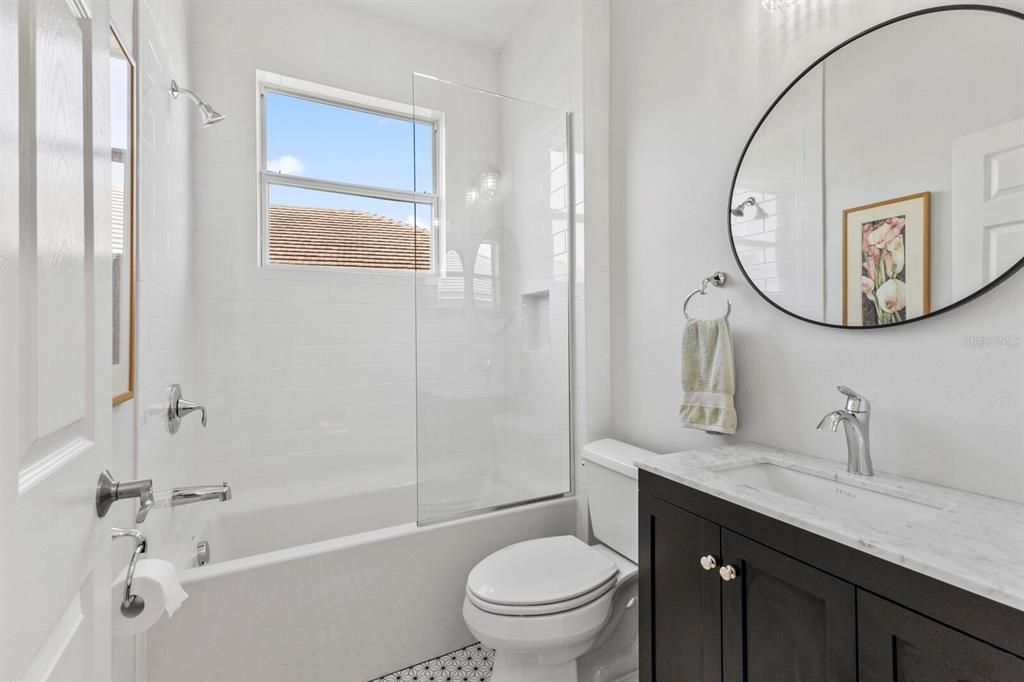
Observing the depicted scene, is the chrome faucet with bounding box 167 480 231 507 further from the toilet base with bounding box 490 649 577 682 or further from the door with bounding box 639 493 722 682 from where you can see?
the door with bounding box 639 493 722 682

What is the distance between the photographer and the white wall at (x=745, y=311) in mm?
1072

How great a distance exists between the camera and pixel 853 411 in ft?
3.92

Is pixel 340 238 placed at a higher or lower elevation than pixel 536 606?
higher

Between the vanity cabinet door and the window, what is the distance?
6.74ft

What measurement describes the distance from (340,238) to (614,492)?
195cm

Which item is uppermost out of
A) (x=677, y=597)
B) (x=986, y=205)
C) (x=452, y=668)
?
(x=986, y=205)

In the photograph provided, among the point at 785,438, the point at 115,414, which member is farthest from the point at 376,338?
the point at 785,438

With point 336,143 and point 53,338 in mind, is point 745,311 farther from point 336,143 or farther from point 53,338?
point 336,143

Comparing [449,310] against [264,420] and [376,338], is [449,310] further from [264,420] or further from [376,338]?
[264,420]

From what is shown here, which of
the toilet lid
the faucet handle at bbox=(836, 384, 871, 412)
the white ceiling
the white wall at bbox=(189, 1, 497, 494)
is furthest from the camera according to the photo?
the white ceiling

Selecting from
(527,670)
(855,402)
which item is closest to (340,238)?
(527,670)

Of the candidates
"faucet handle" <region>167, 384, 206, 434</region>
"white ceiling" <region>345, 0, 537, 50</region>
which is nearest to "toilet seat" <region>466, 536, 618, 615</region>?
"faucet handle" <region>167, 384, 206, 434</region>

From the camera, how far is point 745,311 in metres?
1.60

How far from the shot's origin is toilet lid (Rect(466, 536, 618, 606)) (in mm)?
1474
